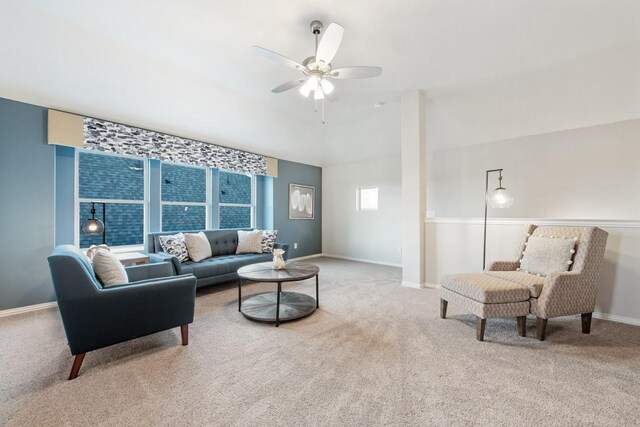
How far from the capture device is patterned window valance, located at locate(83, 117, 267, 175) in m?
3.49

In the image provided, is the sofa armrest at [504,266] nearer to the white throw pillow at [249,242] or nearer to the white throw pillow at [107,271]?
the white throw pillow at [249,242]

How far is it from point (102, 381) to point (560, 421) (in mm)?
2763

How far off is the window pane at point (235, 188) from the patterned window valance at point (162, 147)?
30cm

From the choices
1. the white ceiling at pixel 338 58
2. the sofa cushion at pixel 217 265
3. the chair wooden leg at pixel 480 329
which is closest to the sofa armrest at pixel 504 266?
the chair wooden leg at pixel 480 329

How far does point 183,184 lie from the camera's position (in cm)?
470

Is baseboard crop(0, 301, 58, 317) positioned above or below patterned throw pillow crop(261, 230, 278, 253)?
below

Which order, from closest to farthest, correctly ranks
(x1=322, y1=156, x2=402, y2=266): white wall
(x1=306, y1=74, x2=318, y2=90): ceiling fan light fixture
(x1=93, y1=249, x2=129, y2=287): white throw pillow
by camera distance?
(x1=93, y1=249, x2=129, y2=287): white throw pillow
(x1=306, y1=74, x2=318, y2=90): ceiling fan light fixture
(x1=322, y1=156, x2=402, y2=266): white wall

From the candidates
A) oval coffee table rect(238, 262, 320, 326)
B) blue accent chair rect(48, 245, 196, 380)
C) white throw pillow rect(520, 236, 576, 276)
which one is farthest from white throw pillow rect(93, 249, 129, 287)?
white throw pillow rect(520, 236, 576, 276)

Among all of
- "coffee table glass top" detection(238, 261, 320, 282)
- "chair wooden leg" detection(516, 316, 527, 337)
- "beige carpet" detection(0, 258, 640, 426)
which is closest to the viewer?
"beige carpet" detection(0, 258, 640, 426)

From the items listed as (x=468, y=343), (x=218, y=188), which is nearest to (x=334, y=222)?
(x=218, y=188)

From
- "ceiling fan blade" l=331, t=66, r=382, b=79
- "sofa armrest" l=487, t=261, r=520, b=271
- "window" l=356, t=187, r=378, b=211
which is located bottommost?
"sofa armrest" l=487, t=261, r=520, b=271

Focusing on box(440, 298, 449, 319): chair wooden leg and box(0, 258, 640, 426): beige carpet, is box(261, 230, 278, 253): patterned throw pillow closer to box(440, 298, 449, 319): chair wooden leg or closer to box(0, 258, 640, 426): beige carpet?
box(0, 258, 640, 426): beige carpet

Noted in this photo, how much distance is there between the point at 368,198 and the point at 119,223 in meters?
4.84

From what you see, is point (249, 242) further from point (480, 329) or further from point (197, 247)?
point (480, 329)
